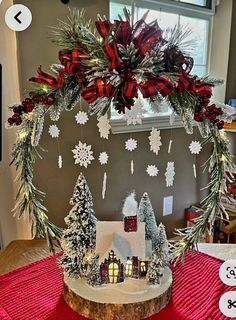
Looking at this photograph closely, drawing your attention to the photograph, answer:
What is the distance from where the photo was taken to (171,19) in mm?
1866

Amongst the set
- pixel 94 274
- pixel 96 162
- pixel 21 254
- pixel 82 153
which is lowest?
pixel 21 254

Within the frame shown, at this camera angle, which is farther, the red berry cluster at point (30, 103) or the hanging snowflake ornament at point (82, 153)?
the hanging snowflake ornament at point (82, 153)

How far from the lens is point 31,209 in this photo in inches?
33.6

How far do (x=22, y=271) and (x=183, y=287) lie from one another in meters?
0.49

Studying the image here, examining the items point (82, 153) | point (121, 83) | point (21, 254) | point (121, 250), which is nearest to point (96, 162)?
point (21, 254)

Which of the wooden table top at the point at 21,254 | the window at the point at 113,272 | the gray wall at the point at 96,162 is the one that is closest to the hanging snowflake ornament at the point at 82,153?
the window at the point at 113,272

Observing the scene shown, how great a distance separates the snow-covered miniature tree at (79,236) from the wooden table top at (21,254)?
31 cm

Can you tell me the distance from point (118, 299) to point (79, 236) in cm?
18

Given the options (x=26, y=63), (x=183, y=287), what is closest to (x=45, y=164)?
(x=26, y=63)

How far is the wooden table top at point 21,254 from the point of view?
108 centimetres

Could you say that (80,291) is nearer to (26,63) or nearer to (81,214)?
(81,214)

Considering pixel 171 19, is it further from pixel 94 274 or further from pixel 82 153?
pixel 94 274

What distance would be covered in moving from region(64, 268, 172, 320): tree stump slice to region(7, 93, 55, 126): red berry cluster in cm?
43

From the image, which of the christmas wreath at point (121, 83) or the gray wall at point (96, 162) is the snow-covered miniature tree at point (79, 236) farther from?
the gray wall at point (96, 162)
